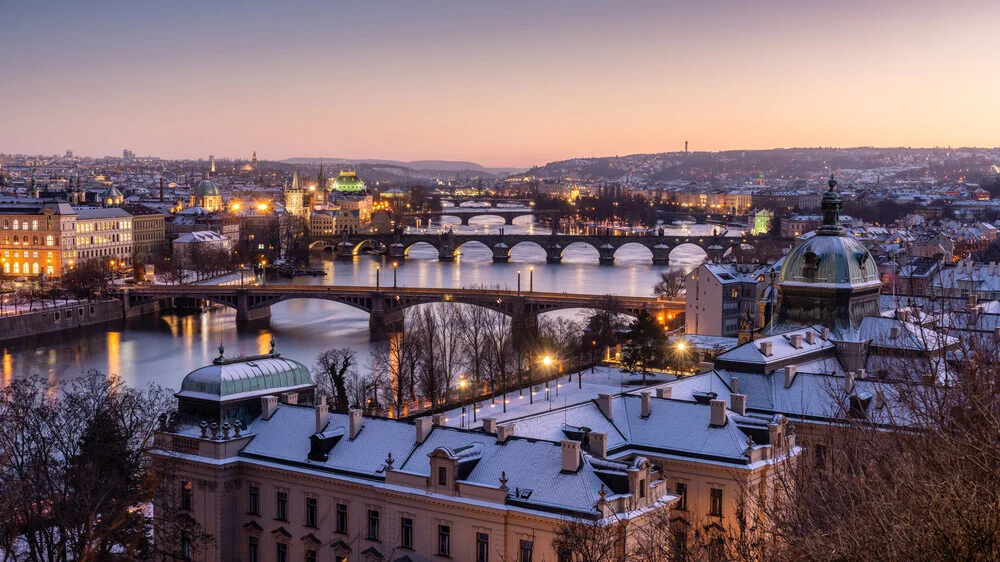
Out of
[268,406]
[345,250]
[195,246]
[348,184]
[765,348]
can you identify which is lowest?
[345,250]

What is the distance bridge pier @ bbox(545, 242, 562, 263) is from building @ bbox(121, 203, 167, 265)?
69.0 ft

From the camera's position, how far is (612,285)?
1975 inches

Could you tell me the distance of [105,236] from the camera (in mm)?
59656

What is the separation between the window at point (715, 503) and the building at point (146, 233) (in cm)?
5051

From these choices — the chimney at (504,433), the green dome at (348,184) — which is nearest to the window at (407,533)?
the chimney at (504,433)

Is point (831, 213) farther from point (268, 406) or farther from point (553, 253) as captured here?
point (553, 253)

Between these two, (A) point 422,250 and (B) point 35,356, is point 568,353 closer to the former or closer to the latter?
(B) point 35,356

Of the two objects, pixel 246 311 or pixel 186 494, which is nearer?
pixel 186 494

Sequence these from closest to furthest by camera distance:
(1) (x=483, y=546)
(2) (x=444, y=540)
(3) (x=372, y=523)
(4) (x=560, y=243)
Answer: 1. (1) (x=483, y=546)
2. (2) (x=444, y=540)
3. (3) (x=372, y=523)
4. (4) (x=560, y=243)

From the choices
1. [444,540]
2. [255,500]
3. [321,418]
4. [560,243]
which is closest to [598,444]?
[444,540]

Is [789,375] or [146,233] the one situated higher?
[789,375]

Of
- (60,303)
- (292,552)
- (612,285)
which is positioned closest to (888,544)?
(292,552)

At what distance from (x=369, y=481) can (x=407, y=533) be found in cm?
75

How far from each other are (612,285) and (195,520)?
3627cm
